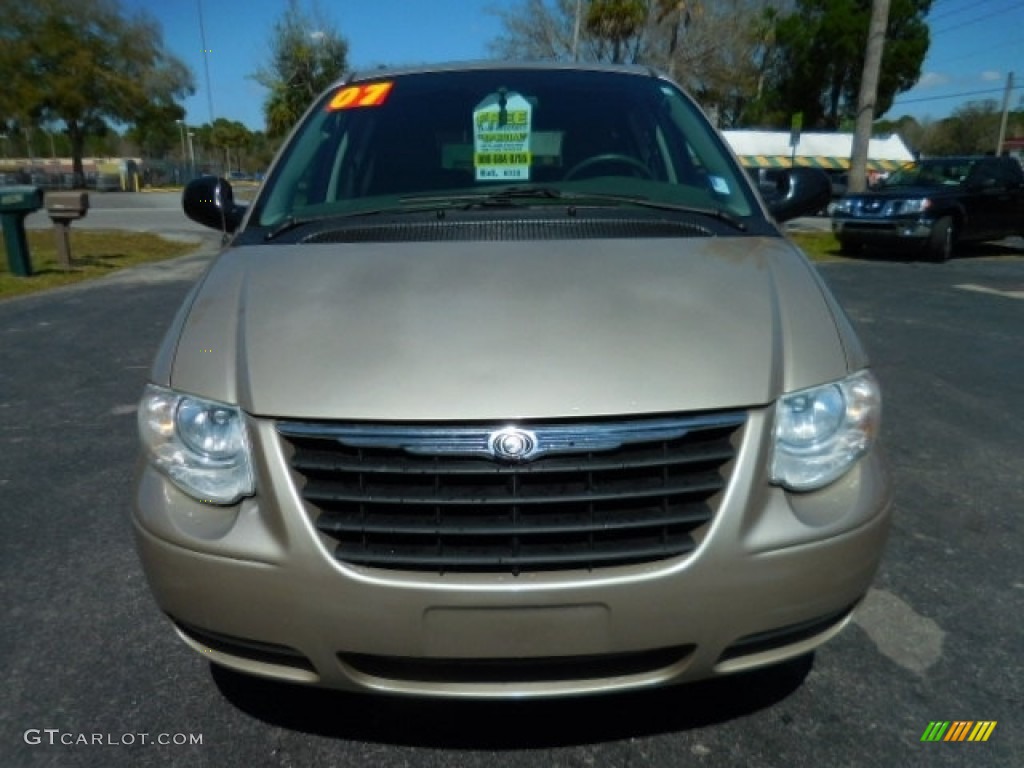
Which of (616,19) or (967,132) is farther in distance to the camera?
(967,132)

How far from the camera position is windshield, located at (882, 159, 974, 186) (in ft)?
42.6

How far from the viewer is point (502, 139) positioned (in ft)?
9.32

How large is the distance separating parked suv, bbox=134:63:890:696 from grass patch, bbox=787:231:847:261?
450 inches

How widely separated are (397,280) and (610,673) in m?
1.11

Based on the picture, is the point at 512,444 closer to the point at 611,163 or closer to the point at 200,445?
the point at 200,445

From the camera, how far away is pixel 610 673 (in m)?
1.68

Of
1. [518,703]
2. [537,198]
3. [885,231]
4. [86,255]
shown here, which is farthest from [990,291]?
[86,255]

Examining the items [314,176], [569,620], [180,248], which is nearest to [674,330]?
[569,620]

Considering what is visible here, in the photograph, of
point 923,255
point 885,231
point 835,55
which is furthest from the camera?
point 835,55

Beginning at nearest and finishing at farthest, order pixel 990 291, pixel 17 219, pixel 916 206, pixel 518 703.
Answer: pixel 518 703 < pixel 990 291 < pixel 17 219 < pixel 916 206

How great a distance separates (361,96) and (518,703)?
241 cm

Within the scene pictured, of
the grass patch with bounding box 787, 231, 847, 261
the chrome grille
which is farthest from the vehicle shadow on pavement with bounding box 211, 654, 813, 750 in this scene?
the grass patch with bounding box 787, 231, 847, 261

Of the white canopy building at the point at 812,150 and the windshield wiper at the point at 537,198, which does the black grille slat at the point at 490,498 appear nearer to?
the windshield wiper at the point at 537,198

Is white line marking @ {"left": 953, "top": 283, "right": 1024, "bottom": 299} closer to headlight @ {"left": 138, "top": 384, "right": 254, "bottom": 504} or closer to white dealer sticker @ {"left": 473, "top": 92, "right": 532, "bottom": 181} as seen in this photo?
white dealer sticker @ {"left": 473, "top": 92, "right": 532, "bottom": 181}
